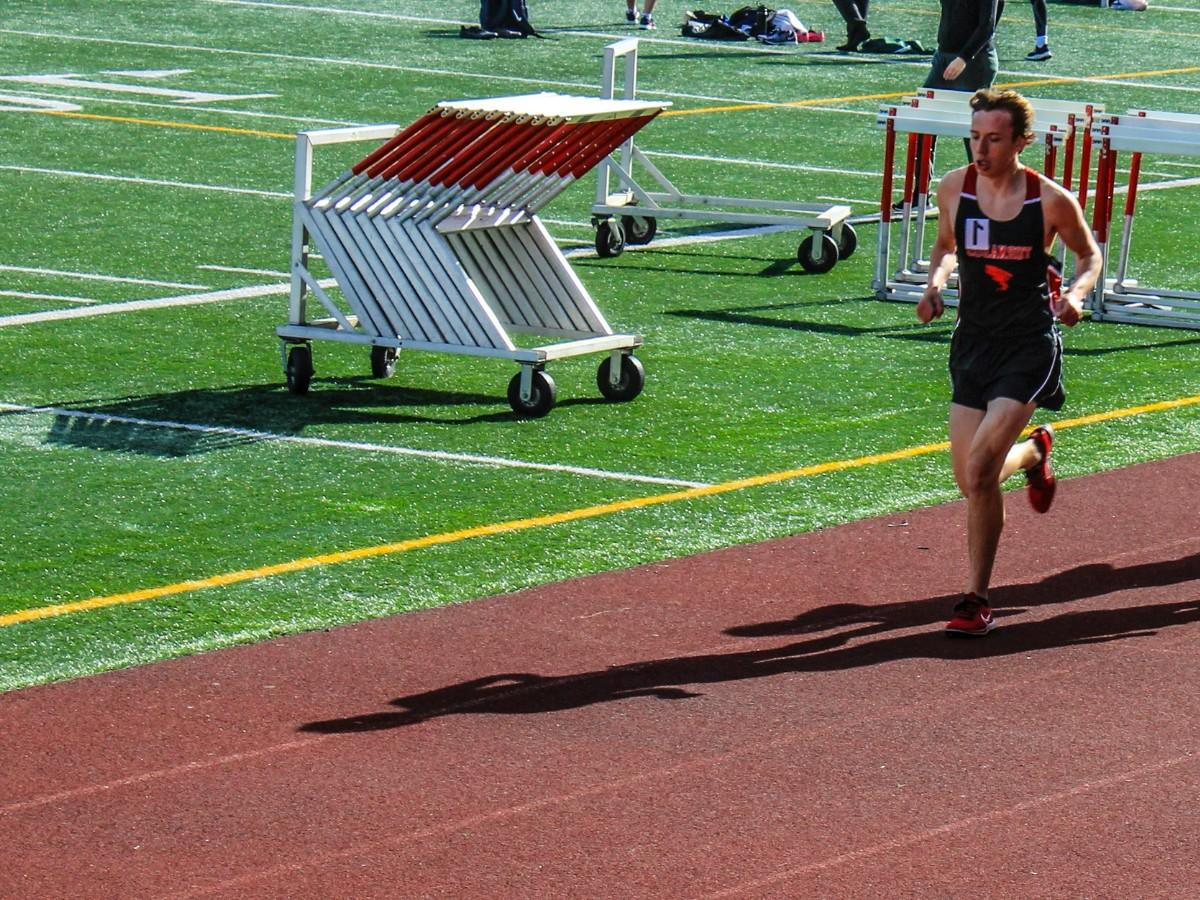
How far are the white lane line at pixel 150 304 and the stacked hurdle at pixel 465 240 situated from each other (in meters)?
2.11

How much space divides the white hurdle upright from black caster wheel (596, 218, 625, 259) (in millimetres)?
2070

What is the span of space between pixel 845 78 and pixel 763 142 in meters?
6.11

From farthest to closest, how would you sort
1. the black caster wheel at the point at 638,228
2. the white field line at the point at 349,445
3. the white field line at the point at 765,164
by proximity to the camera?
the white field line at the point at 765,164 < the black caster wheel at the point at 638,228 < the white field line at the point at 349,445

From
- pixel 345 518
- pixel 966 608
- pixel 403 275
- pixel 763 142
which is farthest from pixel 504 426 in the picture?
pixel 763 142

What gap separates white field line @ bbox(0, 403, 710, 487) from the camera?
10.4 m

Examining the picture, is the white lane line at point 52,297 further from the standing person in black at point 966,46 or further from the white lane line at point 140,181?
the standing person in black at point 966,46

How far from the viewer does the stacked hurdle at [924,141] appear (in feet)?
45.9

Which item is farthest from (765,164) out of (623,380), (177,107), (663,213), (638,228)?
(623,380)

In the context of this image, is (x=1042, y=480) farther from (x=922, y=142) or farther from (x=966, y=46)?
(x=966, y=46)

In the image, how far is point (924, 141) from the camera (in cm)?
1456

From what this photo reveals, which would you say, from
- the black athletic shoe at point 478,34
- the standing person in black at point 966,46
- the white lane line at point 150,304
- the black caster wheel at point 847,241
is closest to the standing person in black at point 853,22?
the black athletic shoe at point 478,34

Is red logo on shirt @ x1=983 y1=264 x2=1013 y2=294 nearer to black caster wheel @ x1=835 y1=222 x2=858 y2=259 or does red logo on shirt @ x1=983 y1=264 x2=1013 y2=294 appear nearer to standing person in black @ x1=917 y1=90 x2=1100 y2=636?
standing person in black @ x1=917 y1=90 x2=1100 y2=636

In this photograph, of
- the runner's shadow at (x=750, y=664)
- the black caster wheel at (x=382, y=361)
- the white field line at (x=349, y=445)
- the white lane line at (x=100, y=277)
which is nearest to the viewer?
the runner's shadow at (x=750, y=664)

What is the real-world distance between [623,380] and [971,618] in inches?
159
